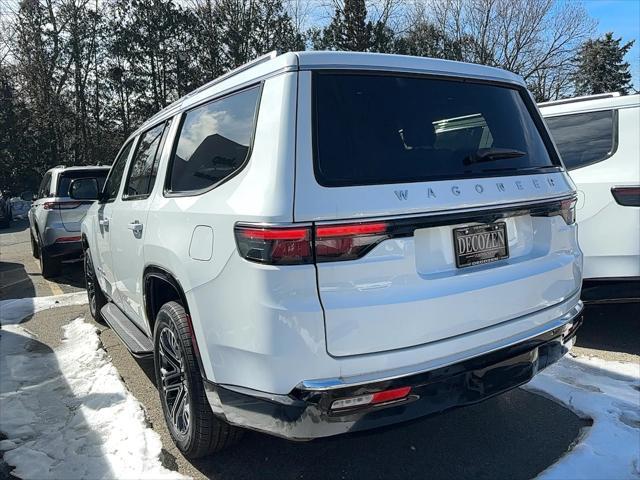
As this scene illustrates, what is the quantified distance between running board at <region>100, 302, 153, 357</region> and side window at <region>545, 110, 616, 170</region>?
387 cm

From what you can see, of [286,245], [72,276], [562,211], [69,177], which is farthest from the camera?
[72,276]

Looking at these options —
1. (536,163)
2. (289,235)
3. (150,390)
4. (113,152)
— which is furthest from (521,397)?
(113,152)

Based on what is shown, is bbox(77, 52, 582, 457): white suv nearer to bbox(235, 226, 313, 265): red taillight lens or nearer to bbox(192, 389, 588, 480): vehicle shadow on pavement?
bbox(235, 226, 313, 265): red taillight lens

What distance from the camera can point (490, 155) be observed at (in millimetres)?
2504

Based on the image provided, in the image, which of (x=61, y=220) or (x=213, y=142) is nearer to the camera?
(x=213, y=142)

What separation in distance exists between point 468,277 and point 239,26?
3320cm

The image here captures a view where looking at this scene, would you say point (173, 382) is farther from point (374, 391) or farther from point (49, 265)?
point (49, 265)

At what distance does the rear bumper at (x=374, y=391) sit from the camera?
78.5 inches

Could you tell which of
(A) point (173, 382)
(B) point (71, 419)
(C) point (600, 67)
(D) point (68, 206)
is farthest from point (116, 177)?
(C) point (600, 67)

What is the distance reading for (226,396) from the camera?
2.25m

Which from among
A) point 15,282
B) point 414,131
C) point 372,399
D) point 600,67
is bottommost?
point 15,282

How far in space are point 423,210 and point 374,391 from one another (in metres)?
0.77

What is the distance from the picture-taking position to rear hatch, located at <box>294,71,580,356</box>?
199cm

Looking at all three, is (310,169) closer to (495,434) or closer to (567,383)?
(495,434)
